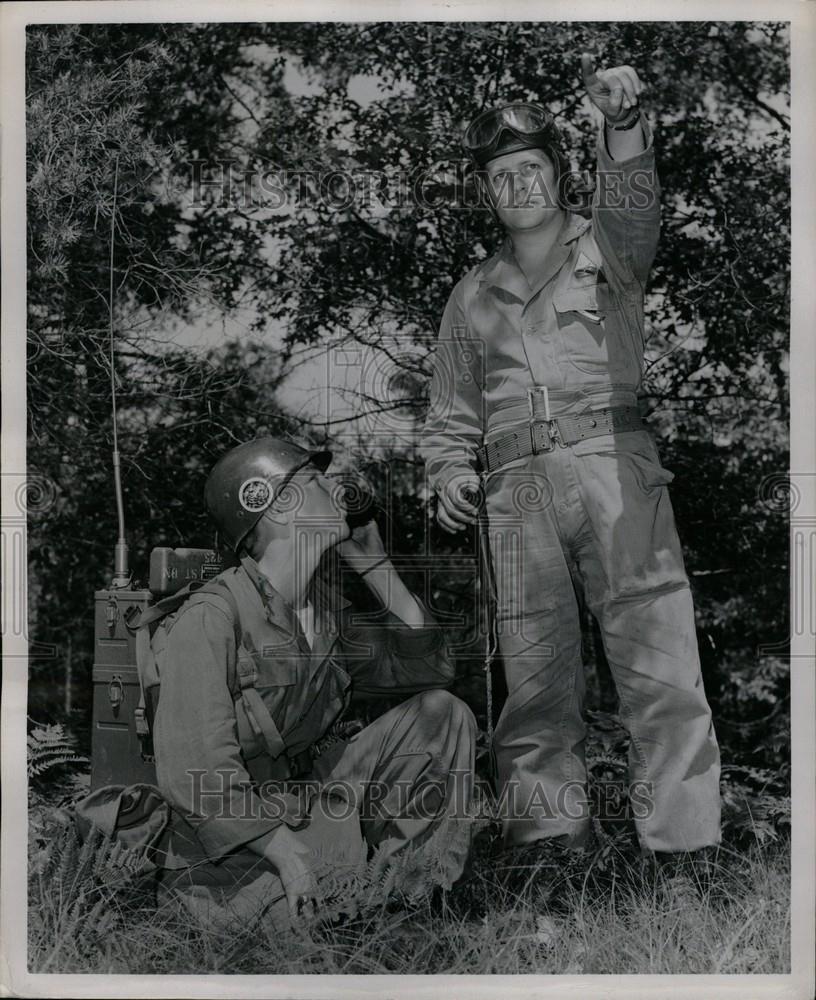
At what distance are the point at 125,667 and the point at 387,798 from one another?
963 mm

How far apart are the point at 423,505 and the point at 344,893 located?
4.21 ft

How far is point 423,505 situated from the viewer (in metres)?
4.01

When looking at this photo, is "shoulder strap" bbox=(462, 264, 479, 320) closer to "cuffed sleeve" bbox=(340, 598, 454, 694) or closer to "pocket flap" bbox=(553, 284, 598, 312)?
"pocket flap" bbox=(553, 284, 598, 312)

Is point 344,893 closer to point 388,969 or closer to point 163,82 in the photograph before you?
point 388,969

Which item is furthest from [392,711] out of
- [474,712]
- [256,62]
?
[256,62]

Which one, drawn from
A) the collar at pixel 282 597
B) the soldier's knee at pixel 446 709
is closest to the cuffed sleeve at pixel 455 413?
the collar at pixel 282 597

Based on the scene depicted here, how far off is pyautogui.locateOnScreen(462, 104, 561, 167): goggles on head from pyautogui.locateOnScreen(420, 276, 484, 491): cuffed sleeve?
565 millimetres

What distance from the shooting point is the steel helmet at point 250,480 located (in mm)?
3955

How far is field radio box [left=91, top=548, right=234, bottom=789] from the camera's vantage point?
393cm

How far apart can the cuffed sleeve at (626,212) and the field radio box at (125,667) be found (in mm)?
1637

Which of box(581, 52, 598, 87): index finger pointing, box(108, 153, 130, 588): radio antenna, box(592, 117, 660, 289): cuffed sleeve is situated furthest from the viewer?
box(108, 153, 130, 588): radio antenna

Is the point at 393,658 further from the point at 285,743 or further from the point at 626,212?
the point at 626,212

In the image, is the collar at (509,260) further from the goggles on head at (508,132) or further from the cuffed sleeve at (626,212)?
the goggles on head at (508,132)

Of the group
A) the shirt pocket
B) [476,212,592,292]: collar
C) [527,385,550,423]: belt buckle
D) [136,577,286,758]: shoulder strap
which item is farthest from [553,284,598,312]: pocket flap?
[136,577,286,758]: shoulder strap
